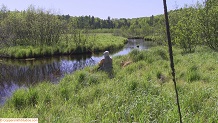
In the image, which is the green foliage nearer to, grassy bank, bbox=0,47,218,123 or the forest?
the forest

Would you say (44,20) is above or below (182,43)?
above


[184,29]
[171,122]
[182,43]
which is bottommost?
[171,122]

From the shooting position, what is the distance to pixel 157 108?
4.93 m

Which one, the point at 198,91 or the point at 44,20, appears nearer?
the point at 198,91

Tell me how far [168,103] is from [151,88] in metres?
1.32

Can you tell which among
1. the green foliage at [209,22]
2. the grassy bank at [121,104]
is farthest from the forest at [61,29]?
the grassy bank at [121,104]

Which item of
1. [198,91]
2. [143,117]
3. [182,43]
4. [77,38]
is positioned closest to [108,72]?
[198,91]

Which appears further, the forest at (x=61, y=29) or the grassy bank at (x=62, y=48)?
the grassy bank at (x=62, y=48)

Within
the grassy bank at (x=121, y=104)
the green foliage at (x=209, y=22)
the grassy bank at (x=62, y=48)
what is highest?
the green foliage at (x=209, y=22)

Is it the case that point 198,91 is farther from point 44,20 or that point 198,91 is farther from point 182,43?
point 44,20

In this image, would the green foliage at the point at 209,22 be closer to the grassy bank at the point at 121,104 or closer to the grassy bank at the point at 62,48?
the grassy bank at the point at 121,104

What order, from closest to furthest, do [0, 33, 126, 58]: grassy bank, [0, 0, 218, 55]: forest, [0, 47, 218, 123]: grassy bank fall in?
[0, 47, 218, 123]: grassy bank, [0, 0, 218, 55]: forest, [0, 33, 126, 58]: grassy bank

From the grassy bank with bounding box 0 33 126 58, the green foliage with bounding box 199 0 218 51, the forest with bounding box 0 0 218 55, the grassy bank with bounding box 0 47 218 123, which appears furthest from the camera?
the grassy bank with bounding box 0 33 126 58

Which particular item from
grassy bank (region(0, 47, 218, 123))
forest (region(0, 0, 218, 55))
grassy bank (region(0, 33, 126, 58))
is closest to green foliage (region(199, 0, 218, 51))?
forest (region(0, 0, 218, 55))
